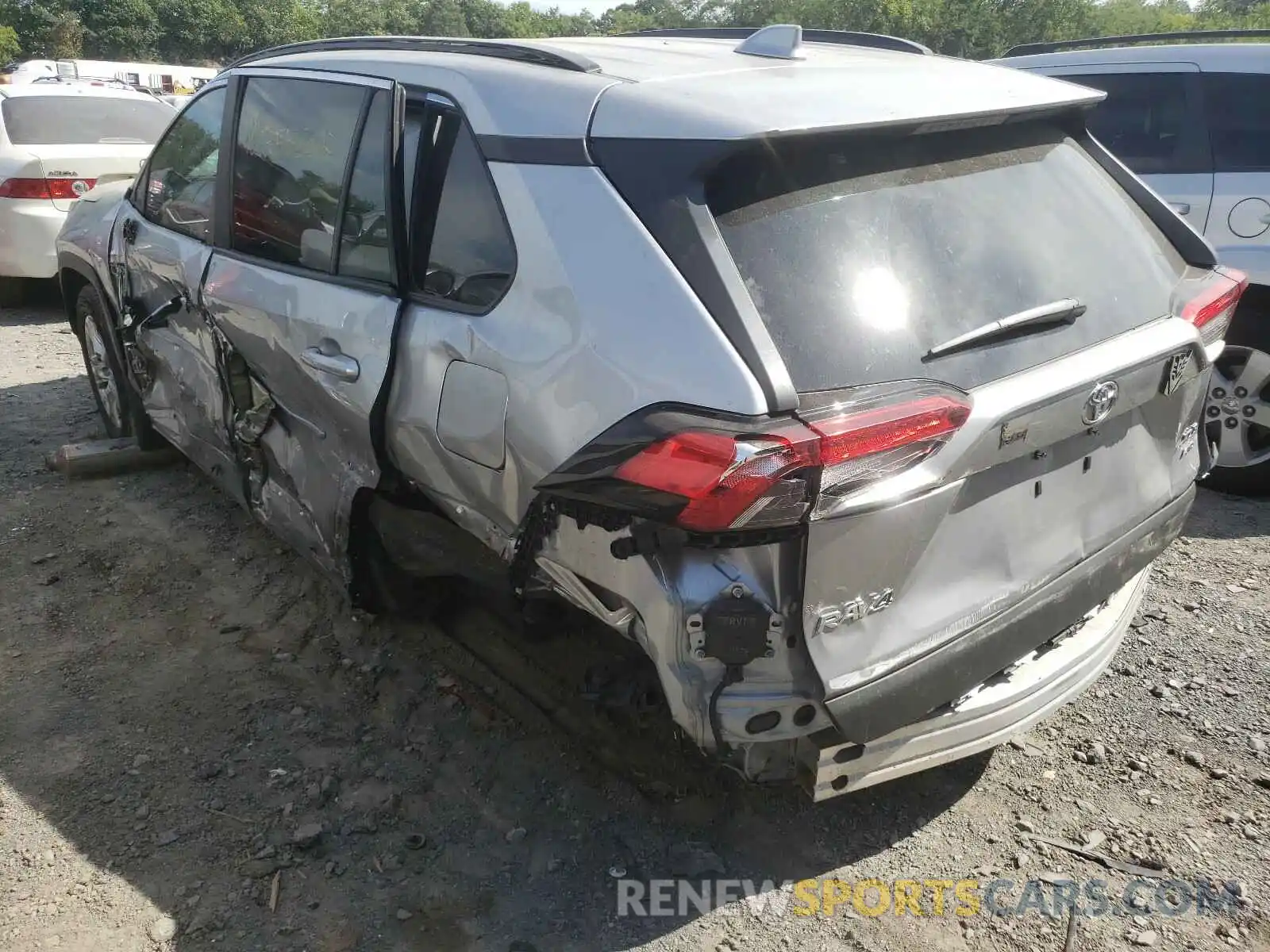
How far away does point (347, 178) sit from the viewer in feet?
9.64

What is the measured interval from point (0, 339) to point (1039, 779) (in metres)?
7.48

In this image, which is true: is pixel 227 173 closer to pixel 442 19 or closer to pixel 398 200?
pixel 398 200

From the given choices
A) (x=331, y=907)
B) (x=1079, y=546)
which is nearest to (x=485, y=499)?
(x=331, y=907)

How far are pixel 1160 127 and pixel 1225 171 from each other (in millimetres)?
401

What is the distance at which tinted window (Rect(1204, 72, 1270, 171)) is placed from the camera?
4605 mm

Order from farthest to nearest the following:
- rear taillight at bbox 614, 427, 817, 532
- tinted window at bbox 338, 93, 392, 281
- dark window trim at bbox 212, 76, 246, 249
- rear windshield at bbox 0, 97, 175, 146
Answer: rear windshield at bbox 0, 97, 175, 146 → dark window trim at bbox 212, 76, 246, 249 → tinted window at bbox 338, 93, 392, 281 → rear taillight at bbox 614, 427, 817, 532

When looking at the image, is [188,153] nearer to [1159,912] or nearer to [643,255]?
[643,255]

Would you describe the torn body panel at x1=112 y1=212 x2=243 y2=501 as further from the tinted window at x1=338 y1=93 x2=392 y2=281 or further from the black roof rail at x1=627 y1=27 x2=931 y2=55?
the black roof rail at x1=627 y1=27 x2=931 y2=55

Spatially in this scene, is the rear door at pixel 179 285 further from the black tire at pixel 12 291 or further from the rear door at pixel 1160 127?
the black tire at pixel 12 291

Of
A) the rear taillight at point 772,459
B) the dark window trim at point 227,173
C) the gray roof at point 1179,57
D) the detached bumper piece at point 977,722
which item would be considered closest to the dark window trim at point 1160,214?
the detached bumper piece at point 977,722

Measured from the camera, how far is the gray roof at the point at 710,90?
83.5 inches

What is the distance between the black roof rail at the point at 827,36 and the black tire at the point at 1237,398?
2.05m

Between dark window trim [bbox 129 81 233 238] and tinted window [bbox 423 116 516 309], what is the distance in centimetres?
138

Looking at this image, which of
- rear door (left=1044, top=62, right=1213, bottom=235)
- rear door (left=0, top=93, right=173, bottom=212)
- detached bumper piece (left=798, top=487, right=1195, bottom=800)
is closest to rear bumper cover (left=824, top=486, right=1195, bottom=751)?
detached bumper piece (left=798, top=487, right=1195, bottom=800)
